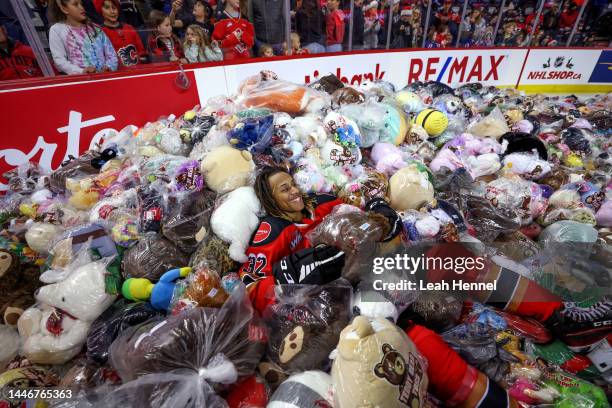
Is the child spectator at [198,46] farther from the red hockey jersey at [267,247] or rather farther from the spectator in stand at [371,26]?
the red hockey jersey at [267,247]

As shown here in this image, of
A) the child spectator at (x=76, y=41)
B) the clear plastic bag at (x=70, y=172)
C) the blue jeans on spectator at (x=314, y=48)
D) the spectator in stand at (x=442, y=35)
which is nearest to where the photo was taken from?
the clear plastic bag at (x=70, y=172)

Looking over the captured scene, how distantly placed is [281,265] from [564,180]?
2.40 metres

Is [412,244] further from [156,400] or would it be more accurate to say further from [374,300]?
→ [156,400]

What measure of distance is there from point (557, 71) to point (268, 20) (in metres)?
5.18

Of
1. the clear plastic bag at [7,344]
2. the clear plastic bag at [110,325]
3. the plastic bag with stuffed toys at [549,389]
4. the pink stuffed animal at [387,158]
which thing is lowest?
the clear plastic bag at [7,344]

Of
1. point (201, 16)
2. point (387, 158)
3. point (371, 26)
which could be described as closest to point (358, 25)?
point (371, 26)

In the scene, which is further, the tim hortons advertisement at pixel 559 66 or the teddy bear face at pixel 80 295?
the tim hortons advertisement at pixel 559 66

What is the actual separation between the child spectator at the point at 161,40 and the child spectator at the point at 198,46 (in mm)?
→ 122

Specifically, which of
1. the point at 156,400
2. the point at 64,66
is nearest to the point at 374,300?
the point at 156,400

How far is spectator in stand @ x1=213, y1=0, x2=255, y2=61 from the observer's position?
12.9 ft

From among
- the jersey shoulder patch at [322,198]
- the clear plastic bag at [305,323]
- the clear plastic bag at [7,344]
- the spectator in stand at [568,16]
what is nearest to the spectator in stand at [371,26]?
the spectator in stand at [568,16]

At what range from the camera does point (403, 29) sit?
17.5 ft

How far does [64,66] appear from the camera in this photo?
2988 mm

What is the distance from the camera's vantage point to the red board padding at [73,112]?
8.05 ft
